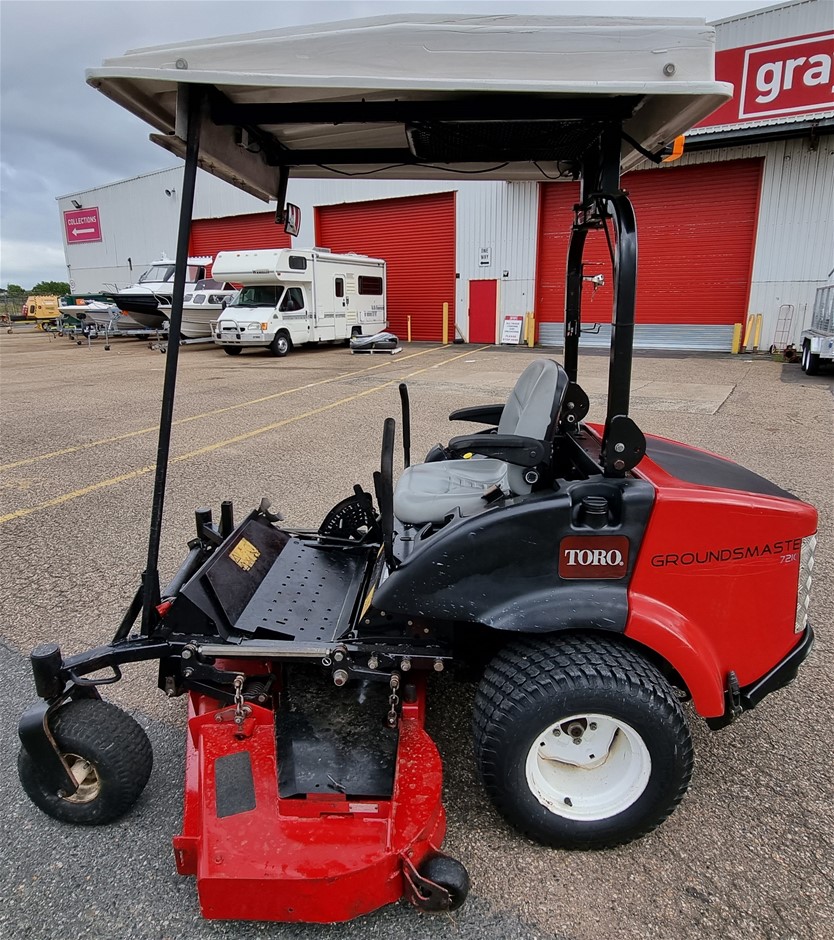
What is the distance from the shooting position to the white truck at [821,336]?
11.7m

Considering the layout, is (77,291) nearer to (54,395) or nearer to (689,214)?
(54,395)

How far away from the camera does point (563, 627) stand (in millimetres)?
1857

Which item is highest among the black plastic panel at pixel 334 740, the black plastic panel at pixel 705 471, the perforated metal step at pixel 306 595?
the black plastic panel at pixel 705 471

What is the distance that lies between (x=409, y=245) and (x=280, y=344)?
266 inches

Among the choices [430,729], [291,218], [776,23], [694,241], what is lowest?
[430,729]

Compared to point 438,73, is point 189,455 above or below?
below

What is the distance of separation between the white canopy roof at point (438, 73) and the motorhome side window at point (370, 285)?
55.9 feet

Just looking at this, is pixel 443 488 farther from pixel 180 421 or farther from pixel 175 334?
pixel 180 421

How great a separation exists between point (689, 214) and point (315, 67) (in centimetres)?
1700

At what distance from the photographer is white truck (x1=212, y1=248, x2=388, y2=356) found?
15.5m

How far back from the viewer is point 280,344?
16.1 meters

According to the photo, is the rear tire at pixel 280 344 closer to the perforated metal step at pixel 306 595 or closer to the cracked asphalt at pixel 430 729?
the cracked asphalt at pixel 430 729

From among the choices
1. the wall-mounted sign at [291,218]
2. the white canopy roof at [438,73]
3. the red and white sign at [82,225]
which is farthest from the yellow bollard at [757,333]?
the red and white sign at [82,225]

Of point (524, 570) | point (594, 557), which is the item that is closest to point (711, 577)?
point (594, 557)
